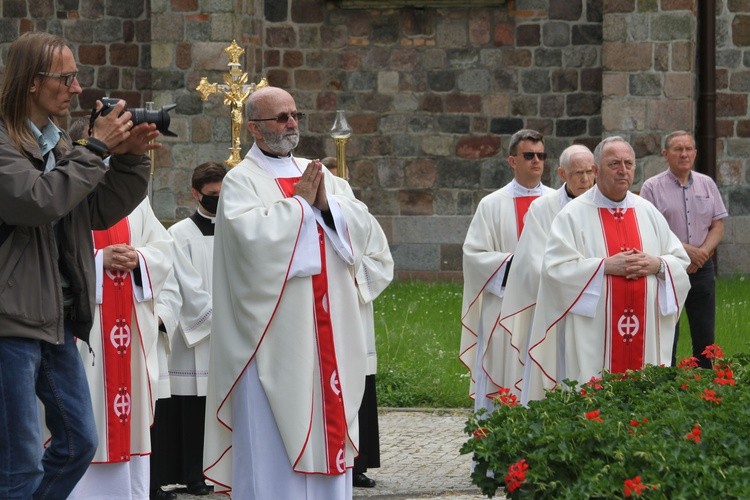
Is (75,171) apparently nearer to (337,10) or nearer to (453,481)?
(453,481)

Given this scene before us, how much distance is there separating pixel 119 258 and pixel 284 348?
1183 mm

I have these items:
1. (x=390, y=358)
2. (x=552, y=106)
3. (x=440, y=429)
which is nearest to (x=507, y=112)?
(x=552, y=106)

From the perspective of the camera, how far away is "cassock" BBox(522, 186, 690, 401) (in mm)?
7578

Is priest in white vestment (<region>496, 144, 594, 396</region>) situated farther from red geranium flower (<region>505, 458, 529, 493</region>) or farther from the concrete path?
red geranium flower (<region>505, 458, 529, 493</region>)

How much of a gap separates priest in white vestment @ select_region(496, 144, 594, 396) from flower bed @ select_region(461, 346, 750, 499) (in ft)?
8.44

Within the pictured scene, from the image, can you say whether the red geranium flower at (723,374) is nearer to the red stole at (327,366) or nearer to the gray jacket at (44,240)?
the red stole at (327,366)

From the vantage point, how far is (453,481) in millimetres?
8203

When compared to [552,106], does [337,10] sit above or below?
above

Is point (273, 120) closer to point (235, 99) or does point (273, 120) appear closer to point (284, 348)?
point (284, 348)

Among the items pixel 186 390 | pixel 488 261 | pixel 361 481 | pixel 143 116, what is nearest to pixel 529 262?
pixel 488 261

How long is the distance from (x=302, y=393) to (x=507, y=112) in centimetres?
1154

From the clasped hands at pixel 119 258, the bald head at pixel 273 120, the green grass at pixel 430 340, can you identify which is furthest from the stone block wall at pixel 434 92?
the bald head at pixel 273 120

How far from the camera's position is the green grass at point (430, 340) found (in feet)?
36.4

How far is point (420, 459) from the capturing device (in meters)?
9.01
